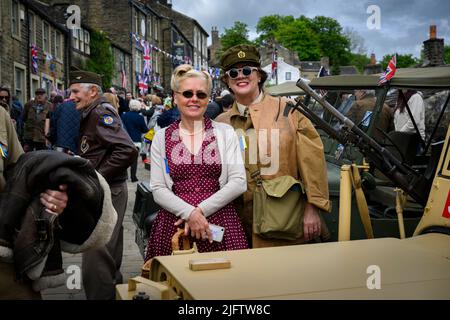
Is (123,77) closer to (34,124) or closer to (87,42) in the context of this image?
(87,42)

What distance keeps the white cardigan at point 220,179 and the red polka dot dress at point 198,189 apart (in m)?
0.04

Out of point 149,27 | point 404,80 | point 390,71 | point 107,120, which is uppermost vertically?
point 149,27

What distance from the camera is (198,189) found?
3051mm

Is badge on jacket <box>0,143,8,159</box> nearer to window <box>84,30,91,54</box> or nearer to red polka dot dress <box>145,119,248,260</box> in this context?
red polka dot dress <box>145,119,248,260</box>

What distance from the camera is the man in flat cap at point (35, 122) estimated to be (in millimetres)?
12898

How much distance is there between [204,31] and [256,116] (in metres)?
77.5

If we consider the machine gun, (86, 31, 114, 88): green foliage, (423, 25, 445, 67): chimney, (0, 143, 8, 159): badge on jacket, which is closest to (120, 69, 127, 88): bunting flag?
(86, 31, 114, 88): green foliage

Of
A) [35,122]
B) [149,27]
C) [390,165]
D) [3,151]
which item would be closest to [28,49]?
[35,122]

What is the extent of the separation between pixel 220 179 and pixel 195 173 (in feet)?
0.48

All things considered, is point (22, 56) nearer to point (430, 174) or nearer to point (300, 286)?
point (430, 174)

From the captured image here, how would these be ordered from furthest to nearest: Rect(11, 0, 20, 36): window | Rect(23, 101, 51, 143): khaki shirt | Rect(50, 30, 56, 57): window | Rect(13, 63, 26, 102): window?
Rect(50, 30, 56, 57): window < Rect(13, 63, 26, 102): window < Rect(11, 0, 20, 36): window < Rect(23, 101, 51, 143): khaki shirt

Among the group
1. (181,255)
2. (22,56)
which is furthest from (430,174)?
(22,56)

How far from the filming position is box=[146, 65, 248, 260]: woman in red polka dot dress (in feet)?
9.87

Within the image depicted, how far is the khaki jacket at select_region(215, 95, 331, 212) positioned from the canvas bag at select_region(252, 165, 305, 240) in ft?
0.26
